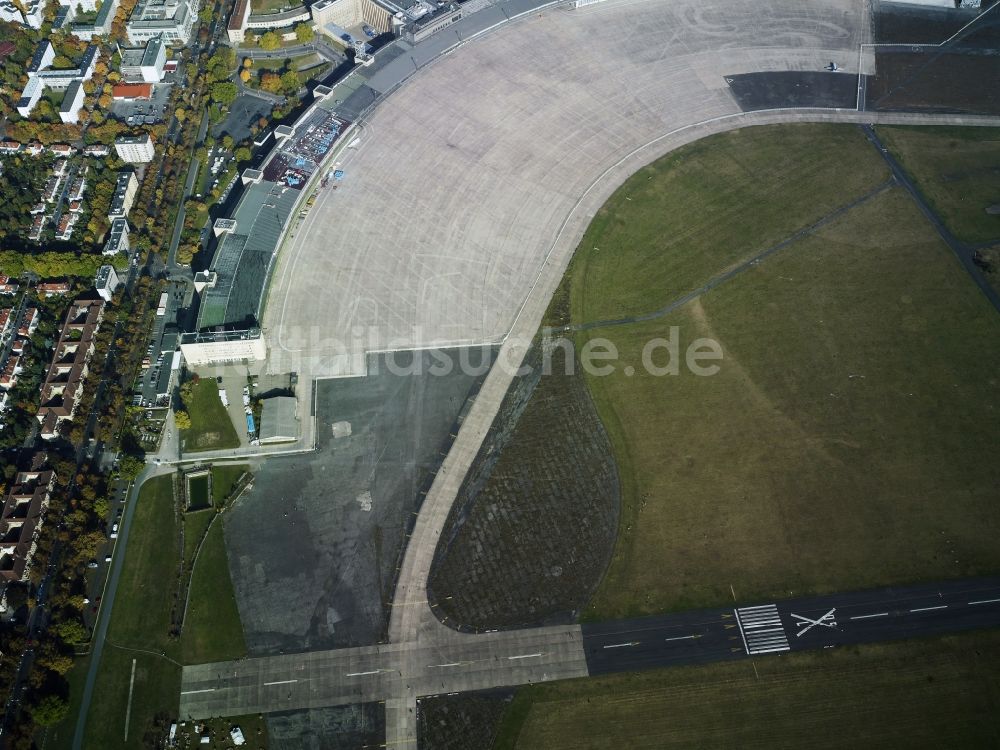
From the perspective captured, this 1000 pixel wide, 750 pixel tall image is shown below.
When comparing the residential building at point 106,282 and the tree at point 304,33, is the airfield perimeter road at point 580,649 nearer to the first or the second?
the residential building at point 106,282

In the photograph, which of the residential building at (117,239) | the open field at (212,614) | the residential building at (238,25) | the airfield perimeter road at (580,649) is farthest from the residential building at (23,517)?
the residential building at (238,25)

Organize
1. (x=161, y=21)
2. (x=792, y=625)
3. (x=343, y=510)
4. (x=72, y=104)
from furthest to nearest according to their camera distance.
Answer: (x=161, y=21), (x=72, y=104), (x=343, y=510), (x=792, y=625)

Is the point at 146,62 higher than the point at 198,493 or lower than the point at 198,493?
higher

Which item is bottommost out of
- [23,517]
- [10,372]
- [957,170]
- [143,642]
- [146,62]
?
[143,642]

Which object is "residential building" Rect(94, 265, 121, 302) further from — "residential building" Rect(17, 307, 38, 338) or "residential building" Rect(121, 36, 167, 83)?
"residential building" Rect(121, 36, 167, 83)

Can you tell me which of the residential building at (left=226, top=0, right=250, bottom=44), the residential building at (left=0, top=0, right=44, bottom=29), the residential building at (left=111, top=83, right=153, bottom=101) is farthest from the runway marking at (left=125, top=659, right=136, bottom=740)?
the residential building at (left=0, top=0, right=44, bottom=29)

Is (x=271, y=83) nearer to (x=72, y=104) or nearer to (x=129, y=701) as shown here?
(x=72, y=104)

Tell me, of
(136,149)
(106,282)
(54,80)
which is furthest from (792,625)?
(54,80)

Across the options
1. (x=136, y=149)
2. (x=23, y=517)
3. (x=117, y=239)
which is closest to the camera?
(x=23, y=517)

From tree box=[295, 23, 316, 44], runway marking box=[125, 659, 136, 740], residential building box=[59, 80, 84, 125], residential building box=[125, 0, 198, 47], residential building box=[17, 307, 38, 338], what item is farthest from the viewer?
residential building box=[125, 0, 198, 47]
